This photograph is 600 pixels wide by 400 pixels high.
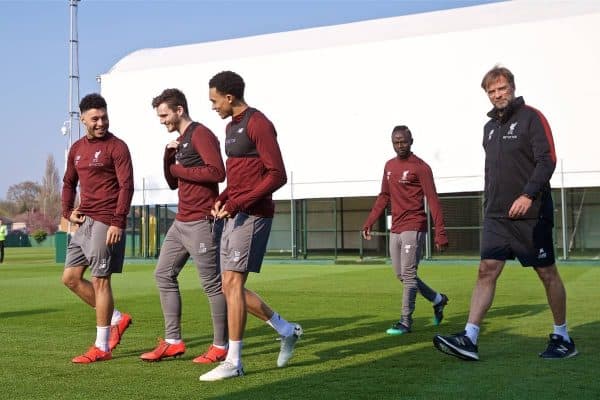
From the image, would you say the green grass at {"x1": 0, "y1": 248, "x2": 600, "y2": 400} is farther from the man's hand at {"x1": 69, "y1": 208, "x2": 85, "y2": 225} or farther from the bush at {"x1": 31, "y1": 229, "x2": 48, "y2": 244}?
the bush at {"x1": 31, "y1": 229, "x2": 48, "y2": 244}

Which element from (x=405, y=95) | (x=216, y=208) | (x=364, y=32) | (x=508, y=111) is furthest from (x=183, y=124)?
(x=364, y=32)

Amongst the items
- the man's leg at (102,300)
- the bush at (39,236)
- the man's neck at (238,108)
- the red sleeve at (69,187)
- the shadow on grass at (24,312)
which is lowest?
the bush at (39,236)

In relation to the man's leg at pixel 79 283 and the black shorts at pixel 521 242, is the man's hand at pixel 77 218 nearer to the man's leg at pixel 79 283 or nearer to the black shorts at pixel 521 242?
the man's leg at pixel 79 283

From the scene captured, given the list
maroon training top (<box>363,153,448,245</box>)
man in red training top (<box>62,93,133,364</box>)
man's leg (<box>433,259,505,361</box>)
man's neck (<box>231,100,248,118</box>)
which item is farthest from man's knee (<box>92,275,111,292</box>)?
maroon training top (<box>363,153,448,245</box>)

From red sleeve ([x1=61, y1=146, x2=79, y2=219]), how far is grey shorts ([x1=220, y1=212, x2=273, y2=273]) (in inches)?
73.8

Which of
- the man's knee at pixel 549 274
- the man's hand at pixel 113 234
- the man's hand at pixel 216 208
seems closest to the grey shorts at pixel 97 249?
the man's hand at pixel 113 234

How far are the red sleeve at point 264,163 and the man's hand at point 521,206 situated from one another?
167cm

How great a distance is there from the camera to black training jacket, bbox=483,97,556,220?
6125 mm

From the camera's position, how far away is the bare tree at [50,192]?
364 feet

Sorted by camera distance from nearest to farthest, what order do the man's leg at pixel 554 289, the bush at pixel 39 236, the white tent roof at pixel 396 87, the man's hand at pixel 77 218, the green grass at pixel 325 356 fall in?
1. the green grass at pixel 325 356
2. the man's leg at pixel 554 289
3. the man's hand at pixel 77 218
4. the white tent roof at pixel 396 87
5. the bush at pixel 39 236

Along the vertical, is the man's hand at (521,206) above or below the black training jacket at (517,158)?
below

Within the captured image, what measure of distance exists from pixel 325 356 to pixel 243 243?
4.43 ft

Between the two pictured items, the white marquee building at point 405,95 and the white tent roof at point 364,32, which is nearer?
the white marquee building at point 405,95

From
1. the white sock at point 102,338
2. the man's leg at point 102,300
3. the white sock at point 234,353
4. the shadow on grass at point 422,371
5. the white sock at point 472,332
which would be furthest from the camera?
the man's leg at point 102,300
